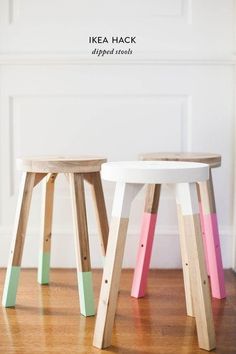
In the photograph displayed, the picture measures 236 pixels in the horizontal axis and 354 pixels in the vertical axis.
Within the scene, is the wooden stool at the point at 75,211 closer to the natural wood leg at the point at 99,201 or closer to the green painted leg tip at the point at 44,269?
the natural wood leg at the point at 99,201

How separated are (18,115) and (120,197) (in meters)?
0.77

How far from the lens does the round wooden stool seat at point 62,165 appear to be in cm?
122

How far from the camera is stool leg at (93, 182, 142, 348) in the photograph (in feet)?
3.42

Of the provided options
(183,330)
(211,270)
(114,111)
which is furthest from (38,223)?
(183,330)

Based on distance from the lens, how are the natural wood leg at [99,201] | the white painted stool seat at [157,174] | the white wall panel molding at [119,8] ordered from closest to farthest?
the white painted stool seat at [157,174] < the natural wood leg at [99,201] < the white wall panel molding at [119,8]

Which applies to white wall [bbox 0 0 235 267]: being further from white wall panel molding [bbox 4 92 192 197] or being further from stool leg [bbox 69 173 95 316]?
stool leg [bbox 69 173 95 316]

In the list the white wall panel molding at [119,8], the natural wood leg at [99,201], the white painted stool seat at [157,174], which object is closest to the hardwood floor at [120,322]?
the natural wood leg at [99,201]

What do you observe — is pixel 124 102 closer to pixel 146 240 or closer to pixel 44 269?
pixel 146 240

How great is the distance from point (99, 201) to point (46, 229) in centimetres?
24

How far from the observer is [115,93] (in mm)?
1662

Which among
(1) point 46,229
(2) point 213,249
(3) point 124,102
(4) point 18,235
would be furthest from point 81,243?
(3) point 124,102

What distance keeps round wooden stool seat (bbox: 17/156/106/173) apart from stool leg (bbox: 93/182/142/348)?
213 millimetres

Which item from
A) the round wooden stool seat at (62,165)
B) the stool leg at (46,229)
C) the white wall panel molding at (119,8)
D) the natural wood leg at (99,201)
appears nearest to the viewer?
the round wooden stool seat at (62,165)

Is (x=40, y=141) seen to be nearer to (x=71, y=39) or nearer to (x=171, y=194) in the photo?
(x=71, y=39)
